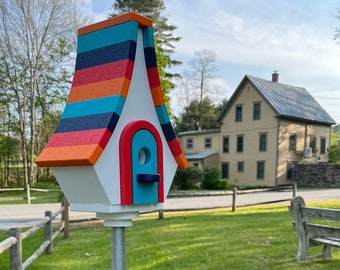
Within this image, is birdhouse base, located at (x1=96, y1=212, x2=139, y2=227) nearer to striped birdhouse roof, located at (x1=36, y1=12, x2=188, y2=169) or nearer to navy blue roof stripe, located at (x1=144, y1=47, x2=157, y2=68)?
striped birdhouse roof, located at (x1=36, y1=12, x2=188, y2=169)

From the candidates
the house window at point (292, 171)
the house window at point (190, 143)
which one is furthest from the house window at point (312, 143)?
the house window at point (190, 143)

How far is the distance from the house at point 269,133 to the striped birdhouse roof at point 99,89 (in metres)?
27.1

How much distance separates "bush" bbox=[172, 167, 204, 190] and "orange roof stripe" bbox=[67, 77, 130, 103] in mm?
25908

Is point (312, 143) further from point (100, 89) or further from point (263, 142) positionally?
point (100, 89)

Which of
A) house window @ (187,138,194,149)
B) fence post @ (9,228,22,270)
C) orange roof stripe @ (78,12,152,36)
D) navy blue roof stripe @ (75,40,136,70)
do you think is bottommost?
house window @ (187,138,194,149)

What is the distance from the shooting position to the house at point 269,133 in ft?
95.6

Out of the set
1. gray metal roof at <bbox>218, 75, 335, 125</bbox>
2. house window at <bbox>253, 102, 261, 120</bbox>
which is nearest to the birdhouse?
gray metal roof at <bbox>218, 75, 335, 125</bbox>

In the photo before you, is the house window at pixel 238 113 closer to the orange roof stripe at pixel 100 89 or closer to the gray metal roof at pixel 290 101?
the gray metal roof at pixel 290 101

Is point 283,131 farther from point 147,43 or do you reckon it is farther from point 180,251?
point 147,43

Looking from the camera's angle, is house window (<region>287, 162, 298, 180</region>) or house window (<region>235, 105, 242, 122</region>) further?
house window (<region>235, 105, 242, 122</region>)

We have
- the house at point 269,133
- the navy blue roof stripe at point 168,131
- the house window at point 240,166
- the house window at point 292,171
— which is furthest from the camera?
the house window at point 240,166

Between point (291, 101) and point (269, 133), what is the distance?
3.92 meters

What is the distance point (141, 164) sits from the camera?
103 inches

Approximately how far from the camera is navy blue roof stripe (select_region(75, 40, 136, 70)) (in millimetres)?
2529
